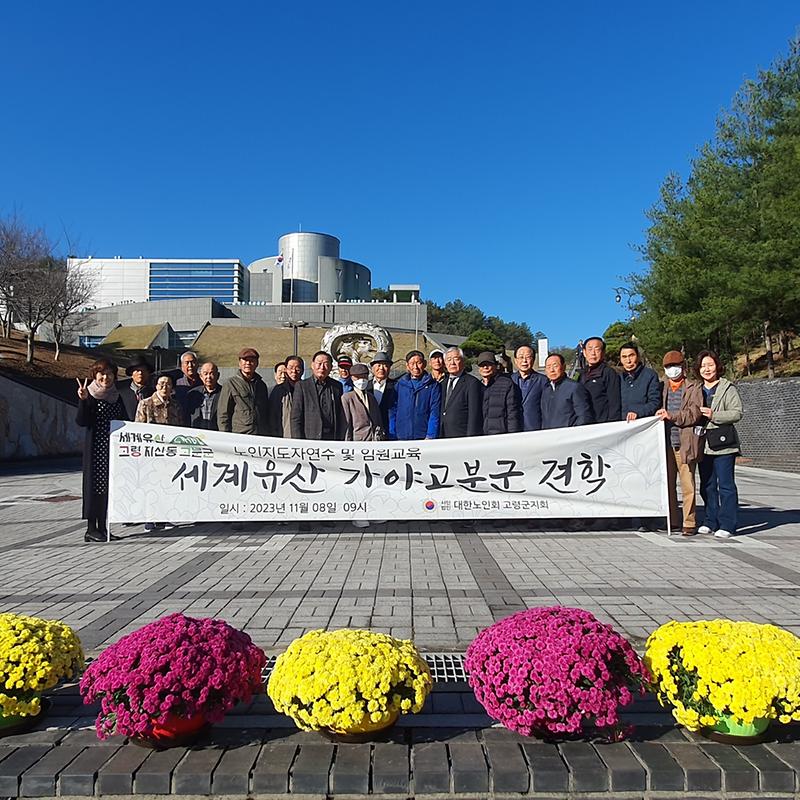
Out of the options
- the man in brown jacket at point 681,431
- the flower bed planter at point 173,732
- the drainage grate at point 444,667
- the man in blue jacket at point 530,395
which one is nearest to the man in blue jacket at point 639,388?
the man in brown jacket at point 681,431

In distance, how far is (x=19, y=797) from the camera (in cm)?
236

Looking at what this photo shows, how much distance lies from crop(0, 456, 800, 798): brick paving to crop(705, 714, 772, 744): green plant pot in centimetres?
5

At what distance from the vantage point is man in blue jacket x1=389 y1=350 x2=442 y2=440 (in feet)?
26.3

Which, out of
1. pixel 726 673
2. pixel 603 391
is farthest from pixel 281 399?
pixel 726 673

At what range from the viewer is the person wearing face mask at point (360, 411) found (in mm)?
7902

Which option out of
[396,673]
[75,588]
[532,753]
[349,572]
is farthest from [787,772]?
[75,588]

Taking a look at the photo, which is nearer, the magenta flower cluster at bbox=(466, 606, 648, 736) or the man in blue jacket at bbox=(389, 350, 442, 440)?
the magenta flower cluster at bbox=(466, 606, 648, 736)

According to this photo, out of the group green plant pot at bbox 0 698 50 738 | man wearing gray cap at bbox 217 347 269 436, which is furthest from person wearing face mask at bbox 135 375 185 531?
green plant pot at bbox 0 698 50 738

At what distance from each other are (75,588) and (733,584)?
5060mm

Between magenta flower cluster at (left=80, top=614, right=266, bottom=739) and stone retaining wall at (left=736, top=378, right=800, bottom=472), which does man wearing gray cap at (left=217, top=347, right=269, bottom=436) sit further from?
stone retaining wall at (left=736, top=378, right=800, bottom=472)

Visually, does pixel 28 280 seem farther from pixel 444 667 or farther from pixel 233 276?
pixel 233 276

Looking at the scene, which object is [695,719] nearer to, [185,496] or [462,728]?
[462,728]

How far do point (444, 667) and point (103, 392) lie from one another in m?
5.26

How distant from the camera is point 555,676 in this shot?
244 centimetres
